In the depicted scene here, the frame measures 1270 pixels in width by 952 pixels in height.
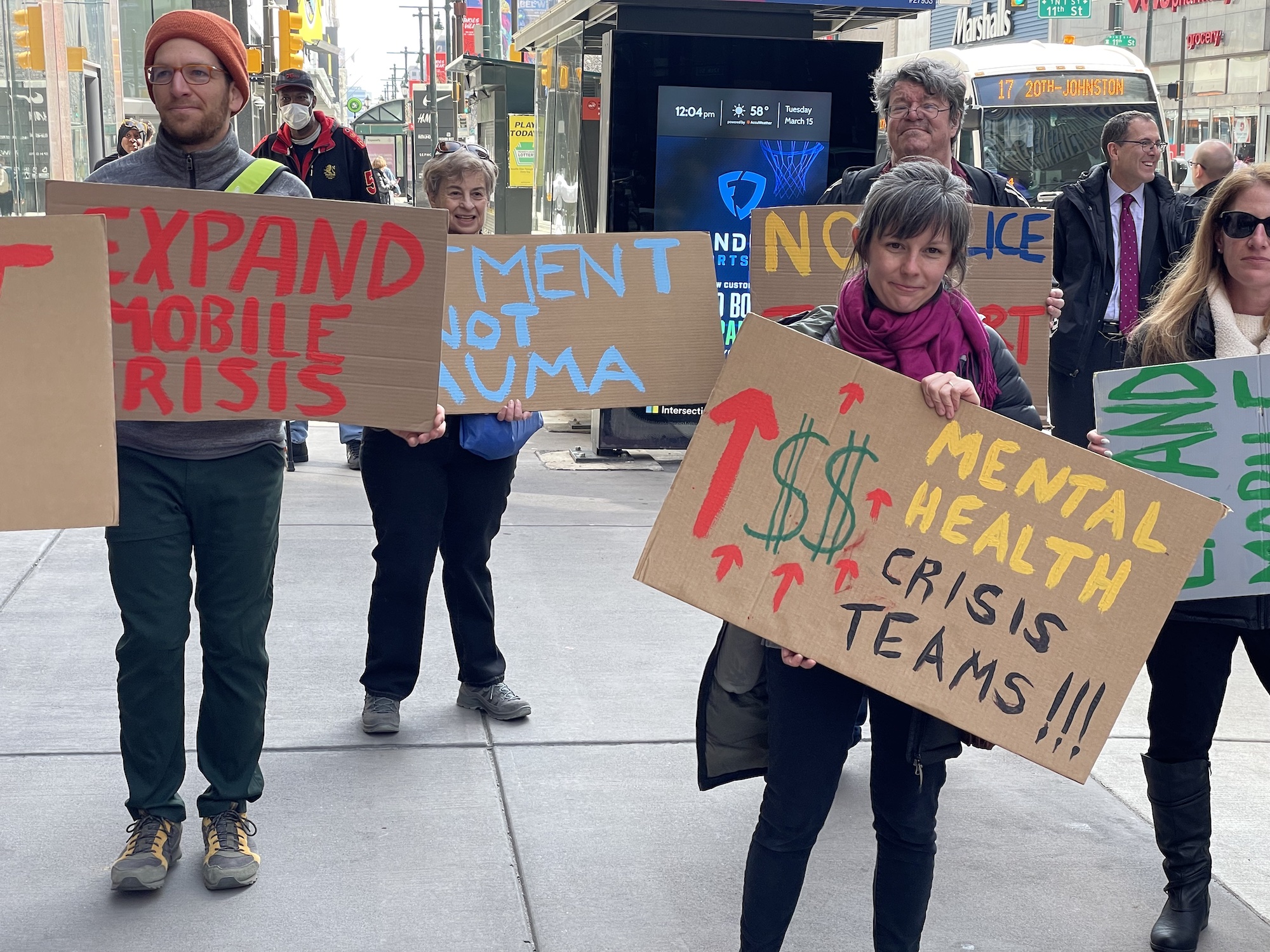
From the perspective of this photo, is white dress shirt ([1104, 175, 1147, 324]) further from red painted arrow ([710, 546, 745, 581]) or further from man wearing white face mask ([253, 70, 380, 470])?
man wearing white face mask ([253, 70, 380, 470])

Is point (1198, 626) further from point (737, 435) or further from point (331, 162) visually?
point (331, 162)

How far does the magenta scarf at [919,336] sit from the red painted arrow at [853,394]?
0.28 feet

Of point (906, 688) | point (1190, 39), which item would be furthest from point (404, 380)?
point (1190, 39)

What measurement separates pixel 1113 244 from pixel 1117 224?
9 centimetres

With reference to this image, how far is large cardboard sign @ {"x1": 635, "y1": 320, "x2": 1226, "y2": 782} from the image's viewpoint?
99.3 inches

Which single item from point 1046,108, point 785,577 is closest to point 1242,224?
point 785,577

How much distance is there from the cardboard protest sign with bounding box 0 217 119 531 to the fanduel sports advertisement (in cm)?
540

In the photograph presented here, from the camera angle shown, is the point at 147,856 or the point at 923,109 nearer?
the point at 147,856

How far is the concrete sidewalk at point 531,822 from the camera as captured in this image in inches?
125

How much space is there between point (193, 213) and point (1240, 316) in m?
2.29

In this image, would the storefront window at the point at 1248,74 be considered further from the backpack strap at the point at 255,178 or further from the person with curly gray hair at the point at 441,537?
the backpack strap at the point at 255,178

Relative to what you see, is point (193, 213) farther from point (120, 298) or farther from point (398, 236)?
point (398, 236)

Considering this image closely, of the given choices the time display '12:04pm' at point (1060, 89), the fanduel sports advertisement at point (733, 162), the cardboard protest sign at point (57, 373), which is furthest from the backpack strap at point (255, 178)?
the time display '12:04pm' at point (1060, 89)

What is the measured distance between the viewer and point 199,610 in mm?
3295
